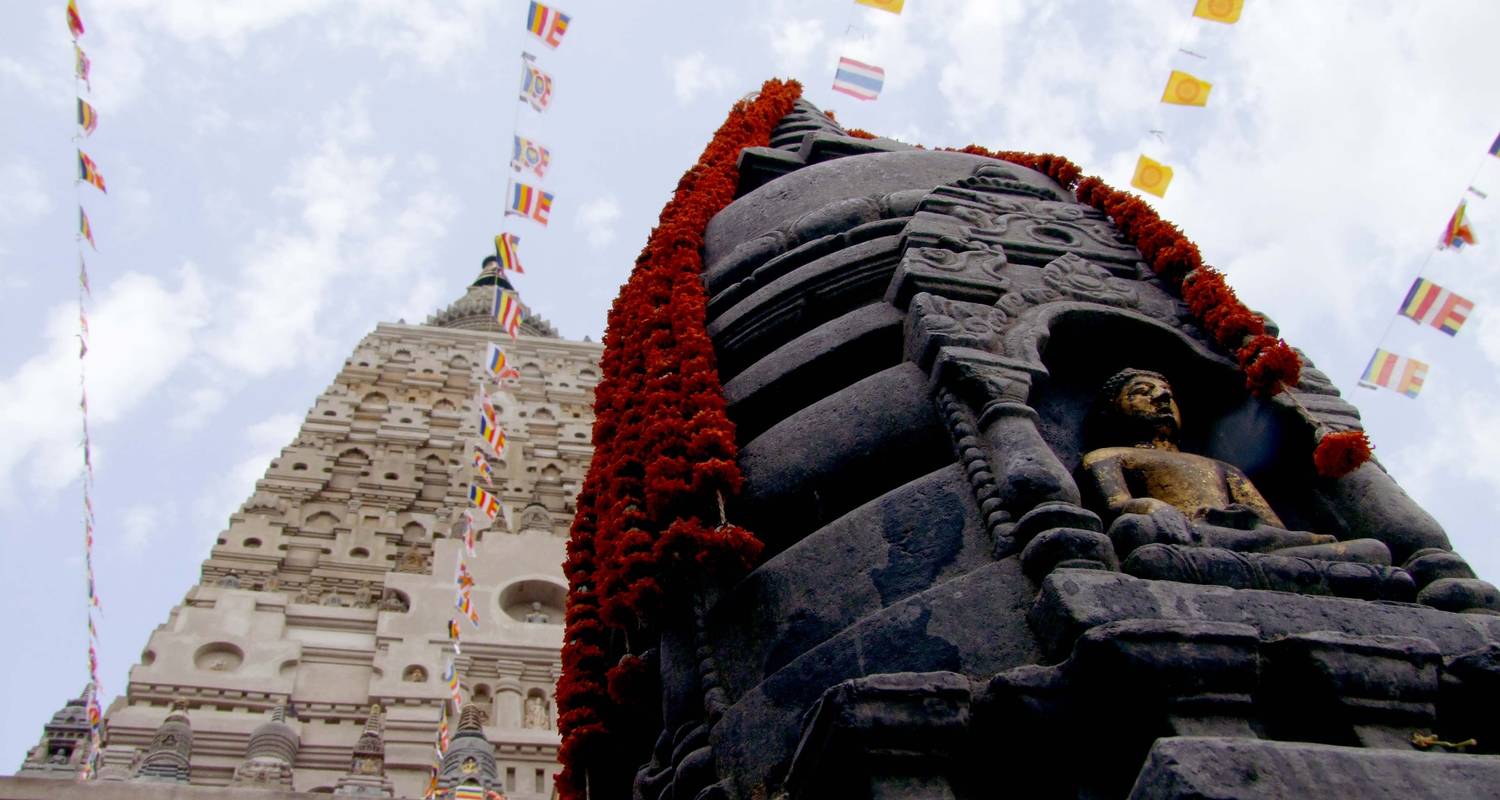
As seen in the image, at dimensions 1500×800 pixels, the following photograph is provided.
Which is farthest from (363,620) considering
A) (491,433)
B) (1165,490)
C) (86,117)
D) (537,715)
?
(1165,490)

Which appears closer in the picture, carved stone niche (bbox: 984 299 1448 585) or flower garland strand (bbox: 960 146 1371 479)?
carved stone niche (bbox: 984 299 1448 585)

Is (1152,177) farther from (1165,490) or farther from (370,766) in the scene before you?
(370,766)

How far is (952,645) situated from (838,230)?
11.1 ft

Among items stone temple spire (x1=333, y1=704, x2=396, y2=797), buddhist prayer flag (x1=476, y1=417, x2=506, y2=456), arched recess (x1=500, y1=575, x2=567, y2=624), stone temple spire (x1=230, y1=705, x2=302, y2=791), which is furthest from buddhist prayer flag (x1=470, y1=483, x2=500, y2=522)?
arched recess (x1=500, y1=575, x2=567, y2=624)

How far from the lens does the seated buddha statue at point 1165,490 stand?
4273 mm

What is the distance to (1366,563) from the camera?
14.2ft

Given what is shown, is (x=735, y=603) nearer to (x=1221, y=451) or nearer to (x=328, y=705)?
(x=1221, y=451)

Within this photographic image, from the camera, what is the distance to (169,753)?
15969mm

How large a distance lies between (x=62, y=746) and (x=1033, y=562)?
16.0 m

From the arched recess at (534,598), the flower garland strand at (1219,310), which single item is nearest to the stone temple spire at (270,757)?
the arched recess at (534,598)

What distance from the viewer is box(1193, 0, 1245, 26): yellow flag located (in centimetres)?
797

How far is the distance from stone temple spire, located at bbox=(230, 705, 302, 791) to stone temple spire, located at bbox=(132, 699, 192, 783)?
29.8 inches

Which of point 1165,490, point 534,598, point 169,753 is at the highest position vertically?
point 534,598

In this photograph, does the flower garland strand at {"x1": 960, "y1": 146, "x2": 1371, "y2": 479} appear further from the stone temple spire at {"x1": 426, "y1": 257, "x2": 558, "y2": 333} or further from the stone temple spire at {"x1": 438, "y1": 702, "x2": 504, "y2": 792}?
the stone temple spire at {"x1": 426, "y1": 257, "x2": 558, "y2": 333}
